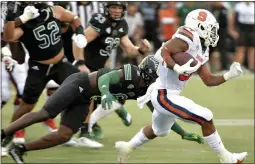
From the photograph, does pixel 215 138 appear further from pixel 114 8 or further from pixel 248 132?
pixel 248 132

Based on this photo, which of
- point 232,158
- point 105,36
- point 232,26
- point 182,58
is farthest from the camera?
point 232,26

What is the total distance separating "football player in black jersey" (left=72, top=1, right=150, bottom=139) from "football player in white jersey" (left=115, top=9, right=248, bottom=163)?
161 cm

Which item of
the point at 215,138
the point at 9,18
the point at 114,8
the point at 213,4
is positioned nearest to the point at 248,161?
the point at 215,138

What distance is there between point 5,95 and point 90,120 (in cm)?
94

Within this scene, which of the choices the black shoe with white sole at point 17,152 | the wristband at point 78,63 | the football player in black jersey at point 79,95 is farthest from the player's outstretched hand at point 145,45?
the black shoe with white sole at point 17,152

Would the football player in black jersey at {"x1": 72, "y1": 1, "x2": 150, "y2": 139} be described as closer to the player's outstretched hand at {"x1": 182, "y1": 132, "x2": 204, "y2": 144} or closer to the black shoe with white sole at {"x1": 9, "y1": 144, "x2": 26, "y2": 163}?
the player's outstretched hand at {"x1": 182, "y1": 132, "x2": 204, "y2": 144}

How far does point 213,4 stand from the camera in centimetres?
1625

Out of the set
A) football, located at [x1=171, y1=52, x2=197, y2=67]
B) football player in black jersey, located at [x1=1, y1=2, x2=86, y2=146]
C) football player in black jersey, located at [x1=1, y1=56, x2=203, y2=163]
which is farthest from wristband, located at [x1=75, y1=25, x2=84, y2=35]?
football, located at [x1=171, y1=52, x2=197, y2=67]

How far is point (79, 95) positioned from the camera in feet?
26.1

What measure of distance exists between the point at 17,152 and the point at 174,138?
8.74 feet

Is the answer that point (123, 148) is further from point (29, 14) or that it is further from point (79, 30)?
point (29, 14)

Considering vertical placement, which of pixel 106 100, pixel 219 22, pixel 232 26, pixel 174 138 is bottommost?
pixel 232 26

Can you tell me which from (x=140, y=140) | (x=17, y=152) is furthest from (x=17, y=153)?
(x=140, y=140)

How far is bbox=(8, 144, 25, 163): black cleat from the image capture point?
26.5ft
